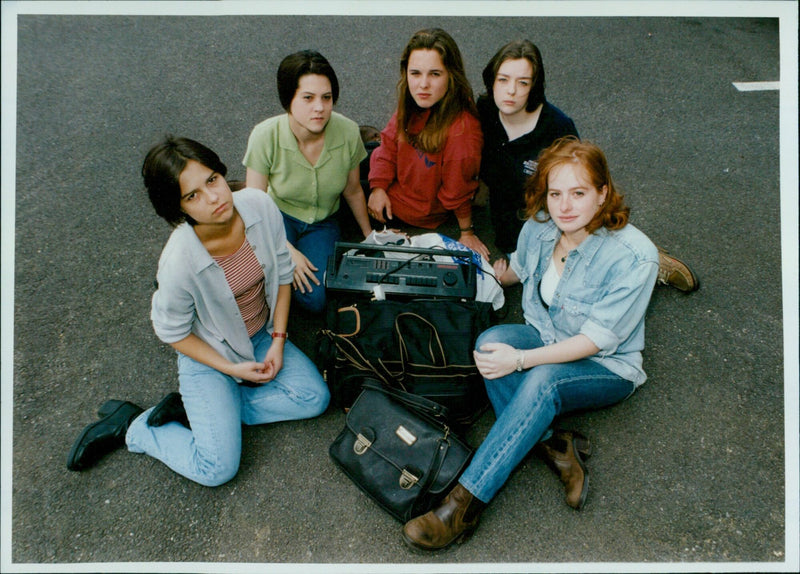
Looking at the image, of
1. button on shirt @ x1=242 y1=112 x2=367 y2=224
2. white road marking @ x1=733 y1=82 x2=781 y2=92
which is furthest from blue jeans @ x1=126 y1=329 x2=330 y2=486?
white road marking @ x1=733 y1=82 x2=781 y2=92

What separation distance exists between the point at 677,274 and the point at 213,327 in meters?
2.36

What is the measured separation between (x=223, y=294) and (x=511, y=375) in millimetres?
1209

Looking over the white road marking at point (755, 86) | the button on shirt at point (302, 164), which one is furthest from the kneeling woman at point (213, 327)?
the white road marking at point (755, 86)

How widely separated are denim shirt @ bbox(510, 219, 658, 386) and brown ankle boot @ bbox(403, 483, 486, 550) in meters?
0.73

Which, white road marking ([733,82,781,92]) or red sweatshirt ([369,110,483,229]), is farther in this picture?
white road marking ([733,82,781,92])

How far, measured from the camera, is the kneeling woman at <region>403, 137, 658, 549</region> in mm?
2006

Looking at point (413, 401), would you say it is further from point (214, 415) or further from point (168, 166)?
point (168, 166)

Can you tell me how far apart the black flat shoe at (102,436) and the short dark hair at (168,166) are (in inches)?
42.5

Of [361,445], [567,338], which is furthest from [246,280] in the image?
[567,338]

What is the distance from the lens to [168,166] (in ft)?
6.00

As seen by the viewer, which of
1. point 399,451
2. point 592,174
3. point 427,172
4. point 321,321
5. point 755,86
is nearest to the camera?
point 592,174

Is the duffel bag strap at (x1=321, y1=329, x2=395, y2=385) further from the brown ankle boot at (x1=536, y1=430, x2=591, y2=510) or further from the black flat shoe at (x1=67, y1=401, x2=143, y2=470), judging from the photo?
the black flat shoe at (x1=67, y1=401, x2=143, y2=470)

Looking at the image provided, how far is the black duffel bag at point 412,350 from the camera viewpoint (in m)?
2.33

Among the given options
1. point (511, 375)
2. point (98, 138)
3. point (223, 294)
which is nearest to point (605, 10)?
point (511, 375)
